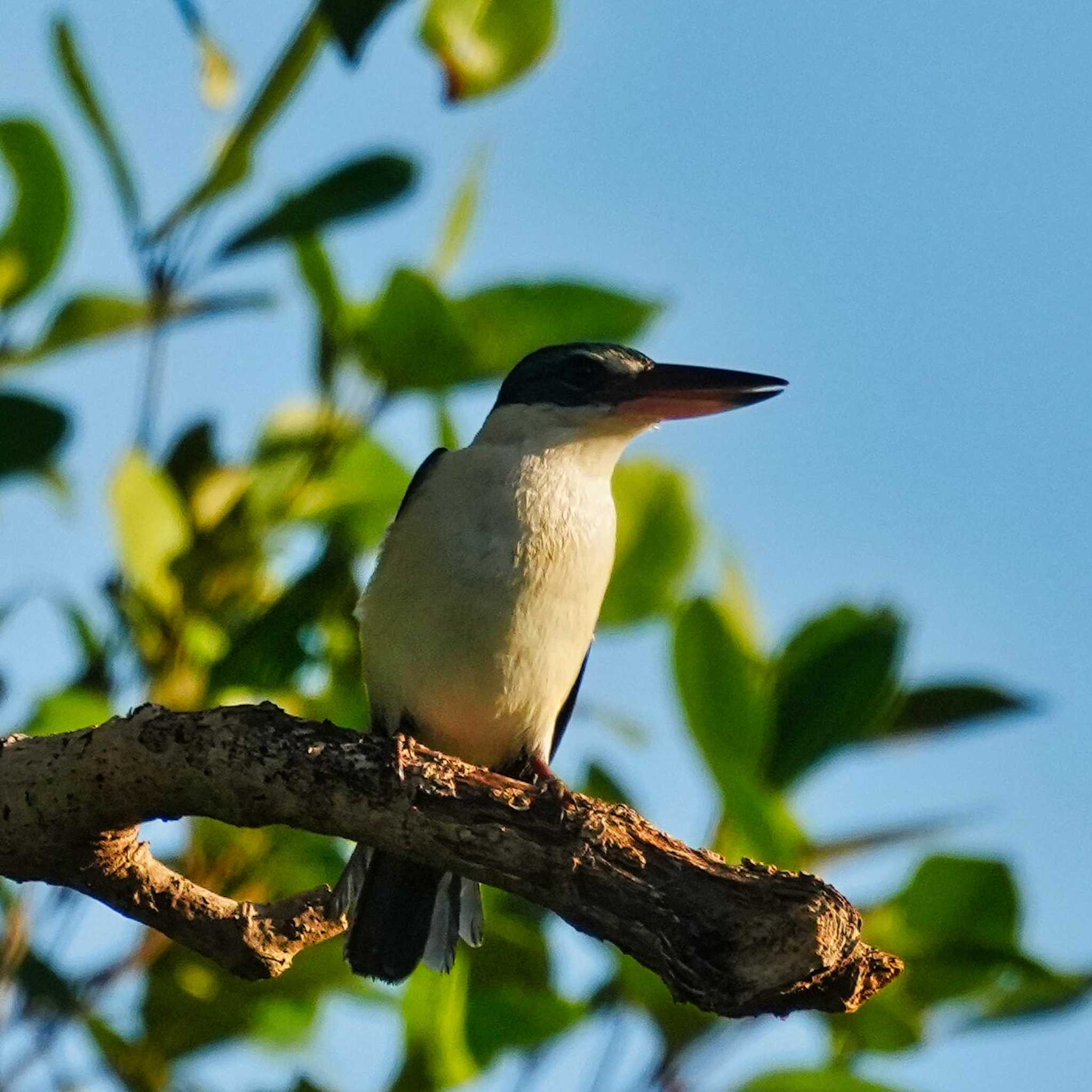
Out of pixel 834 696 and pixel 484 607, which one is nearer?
pixel 834 696

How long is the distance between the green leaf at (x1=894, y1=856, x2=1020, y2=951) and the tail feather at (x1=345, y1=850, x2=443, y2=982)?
3.64ft

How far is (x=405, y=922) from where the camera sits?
163 inches

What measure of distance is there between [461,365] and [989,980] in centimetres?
180

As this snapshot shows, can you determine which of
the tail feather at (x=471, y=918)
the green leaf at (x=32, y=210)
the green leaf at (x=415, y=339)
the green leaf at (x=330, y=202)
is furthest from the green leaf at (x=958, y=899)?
the green leaf at (x=32, y=210)

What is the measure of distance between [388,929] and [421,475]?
3.85 ft

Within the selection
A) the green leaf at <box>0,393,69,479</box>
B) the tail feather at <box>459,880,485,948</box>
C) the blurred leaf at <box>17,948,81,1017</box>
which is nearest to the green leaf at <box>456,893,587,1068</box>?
the tail feather at <box>459,880,485,948</box>

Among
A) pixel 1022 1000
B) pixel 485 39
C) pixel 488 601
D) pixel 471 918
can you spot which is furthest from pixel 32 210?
pixel 1022 1000

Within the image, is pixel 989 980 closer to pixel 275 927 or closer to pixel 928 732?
pixel 928 732

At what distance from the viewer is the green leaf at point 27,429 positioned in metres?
3.72

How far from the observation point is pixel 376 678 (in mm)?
4383

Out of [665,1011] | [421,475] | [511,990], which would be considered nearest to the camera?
[665,1011]

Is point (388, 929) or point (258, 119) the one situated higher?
point (258, 119)

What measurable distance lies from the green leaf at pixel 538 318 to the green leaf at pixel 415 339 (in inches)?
2.2

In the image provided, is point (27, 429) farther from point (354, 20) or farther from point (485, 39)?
point (354, 20)
